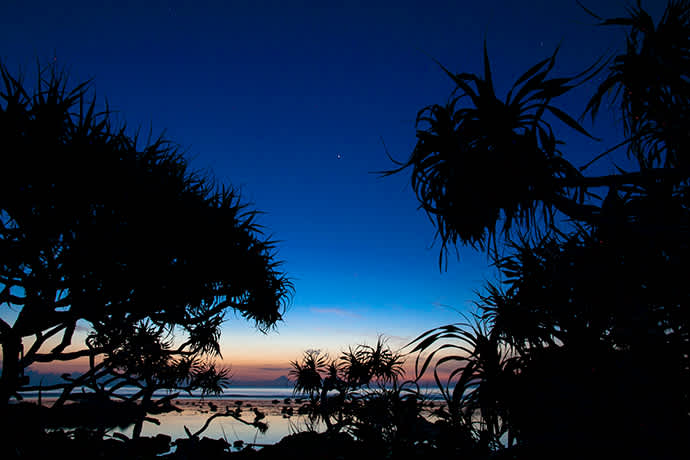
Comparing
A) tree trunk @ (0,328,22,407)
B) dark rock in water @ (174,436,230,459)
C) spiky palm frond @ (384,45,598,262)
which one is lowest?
dark rock in water @ (174,436,230,459)

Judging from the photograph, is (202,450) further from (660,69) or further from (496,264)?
(660,69)

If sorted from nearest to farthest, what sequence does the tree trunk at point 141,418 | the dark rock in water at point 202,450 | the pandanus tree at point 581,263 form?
Answer: the pandanus tree at point 581,263, the dark rock in water at point 202,450, the tree trunk at point 141,418

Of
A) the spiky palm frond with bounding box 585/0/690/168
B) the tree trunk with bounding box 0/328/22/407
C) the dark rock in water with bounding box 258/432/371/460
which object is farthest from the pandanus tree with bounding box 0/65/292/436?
the spiky palm frond with bounding box 585/0/690/168

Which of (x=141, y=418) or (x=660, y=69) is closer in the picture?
(x=660, y=69)

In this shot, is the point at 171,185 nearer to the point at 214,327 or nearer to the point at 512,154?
the point at 214,327

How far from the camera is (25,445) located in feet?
15.8

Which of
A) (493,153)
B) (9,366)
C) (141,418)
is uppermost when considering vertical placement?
(493,153)

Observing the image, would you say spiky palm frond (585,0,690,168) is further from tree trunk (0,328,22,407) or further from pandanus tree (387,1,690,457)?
tree trunk (0,328,22,407)

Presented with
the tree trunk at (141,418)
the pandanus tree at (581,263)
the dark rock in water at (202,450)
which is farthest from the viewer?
the tree trunk at (141,418)

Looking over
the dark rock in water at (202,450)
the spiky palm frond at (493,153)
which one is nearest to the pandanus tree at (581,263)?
the spiky palm frond at (493,153)

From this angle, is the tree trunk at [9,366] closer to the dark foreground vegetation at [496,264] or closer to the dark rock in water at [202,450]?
the dark foreground vegetation at [496,264]

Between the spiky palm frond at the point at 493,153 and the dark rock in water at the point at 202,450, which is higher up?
the spiky palm frond at the point at 493,153

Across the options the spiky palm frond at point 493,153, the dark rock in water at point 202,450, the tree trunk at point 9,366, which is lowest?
the dark rock in water at point 202,450

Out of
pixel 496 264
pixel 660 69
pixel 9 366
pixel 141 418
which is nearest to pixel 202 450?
pixel 141 418
